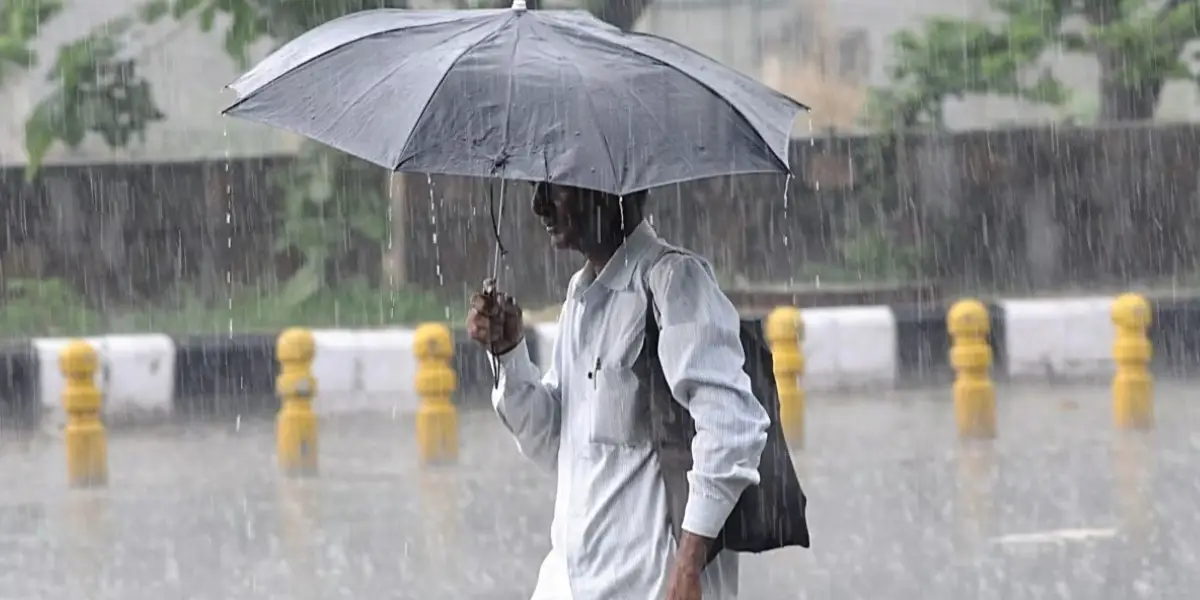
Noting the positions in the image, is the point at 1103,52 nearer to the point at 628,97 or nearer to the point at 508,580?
the point at 508,580

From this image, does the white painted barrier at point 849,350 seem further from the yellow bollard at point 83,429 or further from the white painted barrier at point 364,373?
the yellow bollard at point 83,429

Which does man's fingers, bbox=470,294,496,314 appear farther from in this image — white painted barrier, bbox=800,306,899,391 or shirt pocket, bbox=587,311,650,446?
white painted barrier, bbox=800,306,899,391

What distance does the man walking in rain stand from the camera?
124 inches

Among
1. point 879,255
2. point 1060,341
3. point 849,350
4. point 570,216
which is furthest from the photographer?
point 879,255

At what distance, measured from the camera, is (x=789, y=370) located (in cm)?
998

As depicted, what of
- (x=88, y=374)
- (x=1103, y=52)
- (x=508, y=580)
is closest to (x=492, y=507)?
(x=508, y=580)

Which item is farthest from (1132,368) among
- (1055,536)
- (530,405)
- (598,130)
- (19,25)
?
(19,25)

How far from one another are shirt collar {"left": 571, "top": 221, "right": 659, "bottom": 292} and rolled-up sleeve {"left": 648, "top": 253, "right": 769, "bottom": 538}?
75 mm

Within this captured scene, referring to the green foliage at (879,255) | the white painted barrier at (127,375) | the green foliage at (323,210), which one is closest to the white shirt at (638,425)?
the white painted barrier at (127,375)

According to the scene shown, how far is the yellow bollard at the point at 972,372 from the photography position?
33.3ft

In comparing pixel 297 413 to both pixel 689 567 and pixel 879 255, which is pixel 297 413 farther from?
pixel 879 255

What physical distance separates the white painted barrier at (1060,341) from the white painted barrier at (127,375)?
5430mm

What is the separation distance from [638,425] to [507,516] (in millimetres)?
5339

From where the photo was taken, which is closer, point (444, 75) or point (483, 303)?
point (444, 75)
